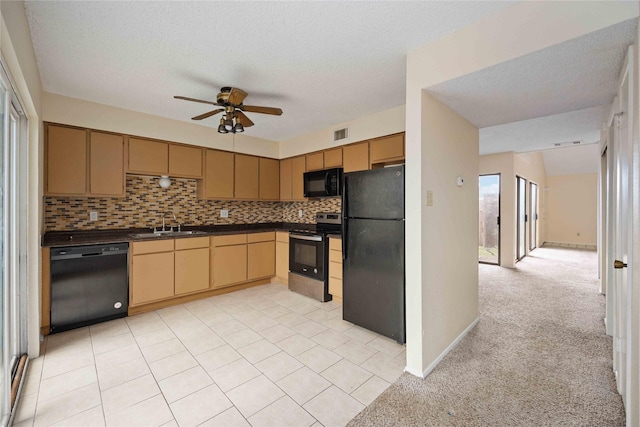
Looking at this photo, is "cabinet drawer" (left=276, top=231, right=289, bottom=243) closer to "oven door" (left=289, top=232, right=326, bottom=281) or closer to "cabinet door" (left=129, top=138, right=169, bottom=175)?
"oven door" (left=289, top=232, right=326, bottom=281)

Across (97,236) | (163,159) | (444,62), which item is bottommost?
(97,236)

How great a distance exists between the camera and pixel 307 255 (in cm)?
398

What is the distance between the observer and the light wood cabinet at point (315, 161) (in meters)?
4.32

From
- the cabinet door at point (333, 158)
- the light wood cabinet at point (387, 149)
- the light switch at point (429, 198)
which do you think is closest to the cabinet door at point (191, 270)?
the cabinet door at point (333, 158)

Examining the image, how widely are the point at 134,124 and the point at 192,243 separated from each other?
1.65m

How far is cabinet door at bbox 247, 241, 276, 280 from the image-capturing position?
4.29 meters

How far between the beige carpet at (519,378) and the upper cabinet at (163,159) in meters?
3.58

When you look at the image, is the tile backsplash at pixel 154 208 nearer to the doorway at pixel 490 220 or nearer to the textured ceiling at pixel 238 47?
the textured ceiling at pixel 238 47

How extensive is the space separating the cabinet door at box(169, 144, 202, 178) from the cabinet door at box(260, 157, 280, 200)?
41.6 inches

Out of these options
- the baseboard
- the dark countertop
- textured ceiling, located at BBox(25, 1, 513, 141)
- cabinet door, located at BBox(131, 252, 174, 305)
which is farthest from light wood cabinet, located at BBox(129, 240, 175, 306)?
the baseboard

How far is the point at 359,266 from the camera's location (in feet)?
9.42

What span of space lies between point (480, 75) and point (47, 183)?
4138 mm

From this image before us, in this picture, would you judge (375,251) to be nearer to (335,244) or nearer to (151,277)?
(335,244)

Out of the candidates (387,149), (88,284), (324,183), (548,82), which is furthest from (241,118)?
(548,82)
